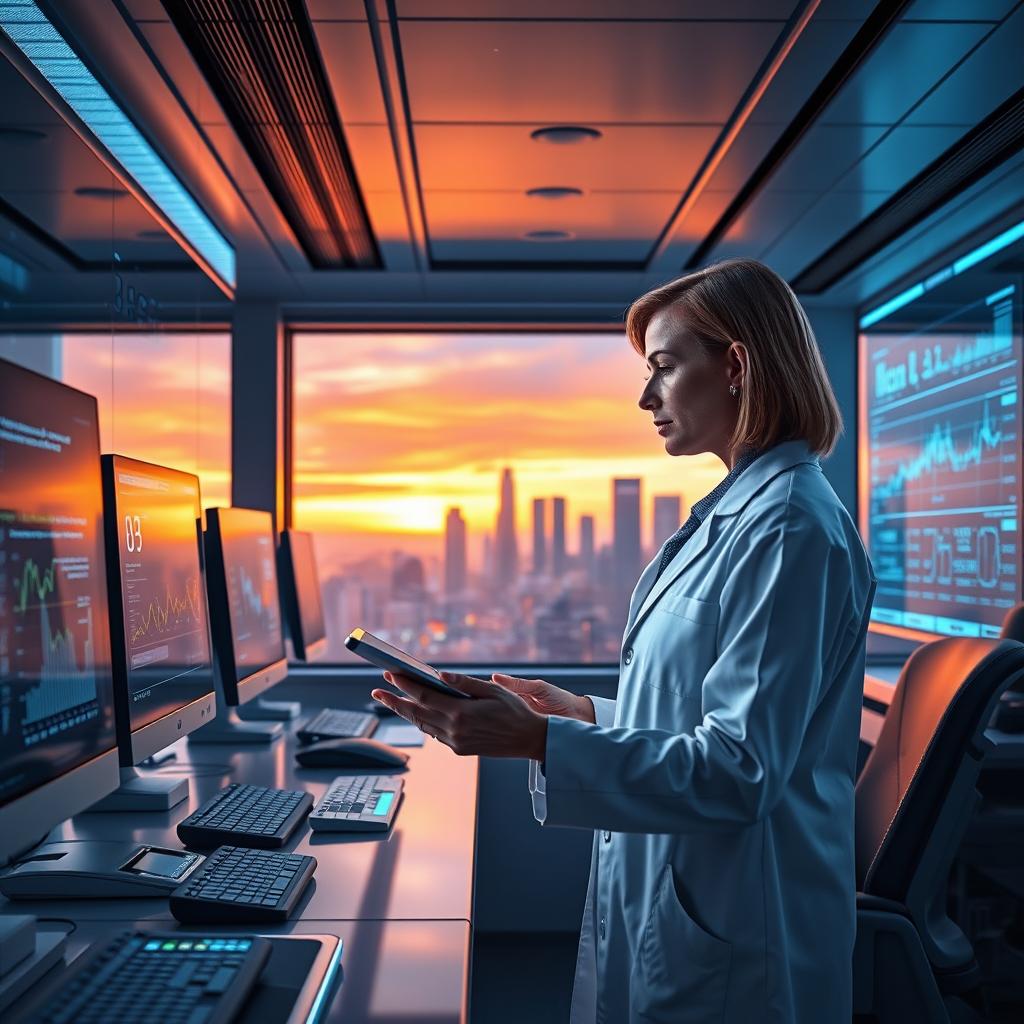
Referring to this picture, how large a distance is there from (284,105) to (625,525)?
262 cm

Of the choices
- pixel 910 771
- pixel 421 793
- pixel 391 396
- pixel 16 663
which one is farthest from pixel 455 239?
pixel 16 663

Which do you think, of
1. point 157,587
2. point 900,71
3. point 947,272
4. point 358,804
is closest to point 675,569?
point 358,804

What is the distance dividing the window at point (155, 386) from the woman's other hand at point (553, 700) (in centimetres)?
118

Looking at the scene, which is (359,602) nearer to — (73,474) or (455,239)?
(455,239)

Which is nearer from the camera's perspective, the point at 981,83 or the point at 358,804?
the point at 358,804

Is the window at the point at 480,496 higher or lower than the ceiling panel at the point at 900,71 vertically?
lower

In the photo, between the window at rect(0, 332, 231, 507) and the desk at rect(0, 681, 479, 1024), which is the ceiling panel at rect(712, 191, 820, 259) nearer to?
the window at rect(0, 332, 231, 507)

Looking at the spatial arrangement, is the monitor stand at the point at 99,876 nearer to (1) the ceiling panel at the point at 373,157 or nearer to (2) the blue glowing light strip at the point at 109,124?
(2) the blue glowing light strip at the point at 109,124

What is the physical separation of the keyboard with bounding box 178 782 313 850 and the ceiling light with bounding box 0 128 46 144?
1.92 meters

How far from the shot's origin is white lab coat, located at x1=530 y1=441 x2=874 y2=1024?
1237mm

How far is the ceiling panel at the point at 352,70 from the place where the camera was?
2453mm

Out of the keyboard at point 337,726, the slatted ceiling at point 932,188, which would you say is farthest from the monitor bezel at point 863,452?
the keyboard at point 337,726

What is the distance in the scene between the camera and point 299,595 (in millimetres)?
3600

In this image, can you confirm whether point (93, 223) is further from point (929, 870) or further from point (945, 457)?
point (945, 457)
